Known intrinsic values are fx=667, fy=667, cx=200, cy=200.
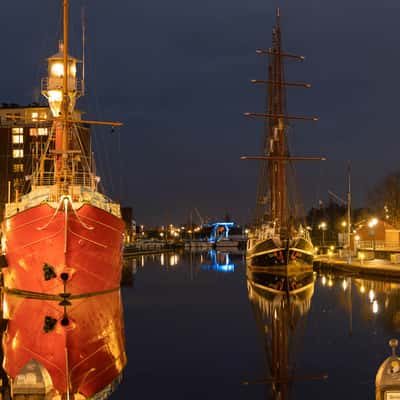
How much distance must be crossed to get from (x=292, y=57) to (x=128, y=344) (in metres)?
48.2

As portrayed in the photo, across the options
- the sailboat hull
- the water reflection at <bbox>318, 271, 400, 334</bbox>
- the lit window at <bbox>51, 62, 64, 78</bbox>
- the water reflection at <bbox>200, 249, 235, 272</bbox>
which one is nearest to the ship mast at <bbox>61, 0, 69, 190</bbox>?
the lit window at <bbox>51, 62, 64, 78</bbox>

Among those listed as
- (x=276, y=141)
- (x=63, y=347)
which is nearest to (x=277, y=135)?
(x=276, y=141)

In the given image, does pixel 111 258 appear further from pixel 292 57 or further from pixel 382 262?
pixel 292 57

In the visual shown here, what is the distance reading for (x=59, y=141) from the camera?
41.3 metres

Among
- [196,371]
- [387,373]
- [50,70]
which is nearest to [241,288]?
[50,70]

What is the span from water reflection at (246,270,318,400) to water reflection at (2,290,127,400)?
4.19 m

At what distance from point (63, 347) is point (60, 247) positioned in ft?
36.9

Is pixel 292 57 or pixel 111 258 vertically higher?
pixel 292 57

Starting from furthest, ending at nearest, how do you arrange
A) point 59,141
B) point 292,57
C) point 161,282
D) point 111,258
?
point 292,57 < point 161,282 < point 59,141 < point 111,258

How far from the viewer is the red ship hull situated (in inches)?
1236

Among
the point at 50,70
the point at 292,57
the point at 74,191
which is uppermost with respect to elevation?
the point at 292,57

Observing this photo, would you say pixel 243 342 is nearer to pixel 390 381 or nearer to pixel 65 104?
pixel 390 381

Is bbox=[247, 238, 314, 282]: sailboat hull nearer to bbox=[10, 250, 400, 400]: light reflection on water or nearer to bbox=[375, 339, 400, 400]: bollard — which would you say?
bbox=[10, 250, 400, 400]: light reflection on water

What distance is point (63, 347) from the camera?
20531 mm
